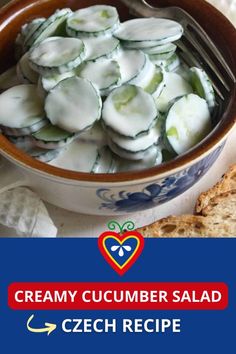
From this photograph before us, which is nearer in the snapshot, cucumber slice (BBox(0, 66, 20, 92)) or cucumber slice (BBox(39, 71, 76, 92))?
cucumber slice (BBox(39, 71, 76, 92))

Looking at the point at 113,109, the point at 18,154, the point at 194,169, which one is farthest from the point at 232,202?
the point at 18,154

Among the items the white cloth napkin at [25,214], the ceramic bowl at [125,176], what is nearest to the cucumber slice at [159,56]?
the ceramic bowl at [125,176]

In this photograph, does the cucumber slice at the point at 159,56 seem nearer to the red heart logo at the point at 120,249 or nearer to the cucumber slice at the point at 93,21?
the cucumber slice at the point at 93,21

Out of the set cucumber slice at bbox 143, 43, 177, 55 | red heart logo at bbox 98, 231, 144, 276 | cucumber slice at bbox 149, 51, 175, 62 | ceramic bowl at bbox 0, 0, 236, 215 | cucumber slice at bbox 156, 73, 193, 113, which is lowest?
red heart logo at bbox 98, 231, 144, 276

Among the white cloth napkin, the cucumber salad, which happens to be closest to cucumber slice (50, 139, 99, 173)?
the cucumber salad

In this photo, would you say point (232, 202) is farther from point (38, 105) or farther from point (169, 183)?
point (38, 105)

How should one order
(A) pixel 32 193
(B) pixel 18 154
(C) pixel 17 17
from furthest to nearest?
(C) pixel 17 17 → (A) pixel 32 193 → (B) pixel 18 154

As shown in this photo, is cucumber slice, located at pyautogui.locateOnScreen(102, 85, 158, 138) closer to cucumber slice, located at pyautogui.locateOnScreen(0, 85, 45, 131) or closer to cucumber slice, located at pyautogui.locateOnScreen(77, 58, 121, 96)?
cucumber slice, located at pyautogui.locateOnScreen(77, 58, 121, 96)
